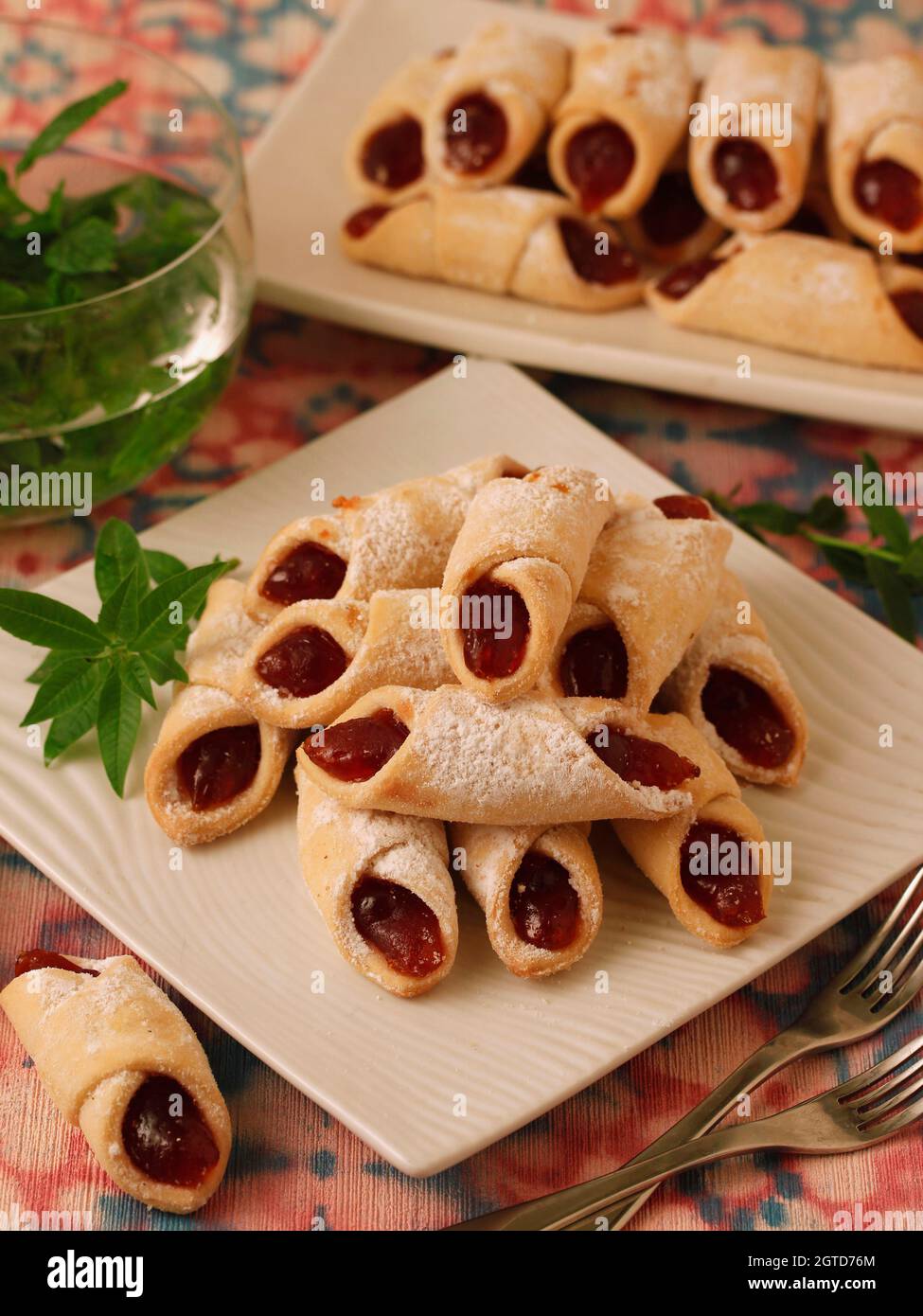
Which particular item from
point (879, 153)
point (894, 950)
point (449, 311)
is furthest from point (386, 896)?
point (879, 153)

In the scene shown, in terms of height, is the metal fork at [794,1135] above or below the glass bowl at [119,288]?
below

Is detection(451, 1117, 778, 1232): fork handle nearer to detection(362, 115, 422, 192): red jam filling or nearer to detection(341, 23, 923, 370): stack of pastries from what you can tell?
detection(341, 23, 923, 370): stack of pastries

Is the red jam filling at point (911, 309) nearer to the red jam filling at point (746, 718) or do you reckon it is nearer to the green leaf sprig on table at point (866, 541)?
the green leaf sprig on table at point (866, 541)

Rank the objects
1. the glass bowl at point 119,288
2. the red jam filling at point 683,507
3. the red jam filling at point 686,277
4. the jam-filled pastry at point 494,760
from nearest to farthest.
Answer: the jam-filled pastry at point 494,760 → the red jam filling at point 683,507 → the glass bowl at point 119,288 → the red jam filling at point 686,277

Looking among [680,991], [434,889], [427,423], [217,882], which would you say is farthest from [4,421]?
[680,991]

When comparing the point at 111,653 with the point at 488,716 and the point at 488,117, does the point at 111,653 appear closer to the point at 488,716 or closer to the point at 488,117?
the point at 488,716

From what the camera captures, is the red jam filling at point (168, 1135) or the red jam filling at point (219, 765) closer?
the red jam filling at point (168, 1135)

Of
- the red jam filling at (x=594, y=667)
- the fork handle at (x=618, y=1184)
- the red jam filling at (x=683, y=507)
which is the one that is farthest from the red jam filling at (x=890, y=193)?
the fork handle at (x=618, y=1184)

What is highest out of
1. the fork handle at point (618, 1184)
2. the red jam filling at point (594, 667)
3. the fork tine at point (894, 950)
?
the red jam filling at point (594, 667)

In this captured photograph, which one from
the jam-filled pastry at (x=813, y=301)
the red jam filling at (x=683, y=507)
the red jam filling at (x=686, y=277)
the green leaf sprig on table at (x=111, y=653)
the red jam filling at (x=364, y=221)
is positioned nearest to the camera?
the green leaf sprig on table at (x=111, y=653)
